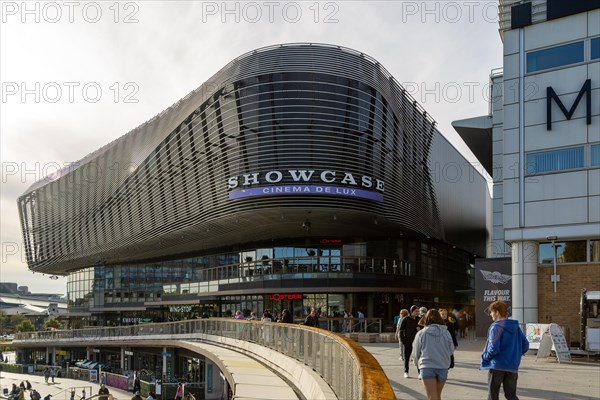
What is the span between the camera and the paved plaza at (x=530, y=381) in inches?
456

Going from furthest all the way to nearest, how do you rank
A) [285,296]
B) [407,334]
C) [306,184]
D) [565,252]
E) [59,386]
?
[59,386] → [285,296] → [306,184] → [565,252] → [407,334]

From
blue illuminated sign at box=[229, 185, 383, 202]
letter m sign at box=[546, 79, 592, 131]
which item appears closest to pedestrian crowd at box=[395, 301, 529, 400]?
letter m sign at box=[546, 79, 592, 131]

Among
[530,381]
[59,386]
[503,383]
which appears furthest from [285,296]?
[503,383]

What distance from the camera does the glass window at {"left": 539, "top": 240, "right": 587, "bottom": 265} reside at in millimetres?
22109

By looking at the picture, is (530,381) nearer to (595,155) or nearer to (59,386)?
(595,155)

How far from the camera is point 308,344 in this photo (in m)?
14.3

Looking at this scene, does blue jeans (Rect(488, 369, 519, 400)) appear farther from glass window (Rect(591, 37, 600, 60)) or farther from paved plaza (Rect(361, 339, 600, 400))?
glass window (Rect(591, 37, 600, 60))

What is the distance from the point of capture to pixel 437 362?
8.36 metres

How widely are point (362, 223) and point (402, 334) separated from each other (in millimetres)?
36182

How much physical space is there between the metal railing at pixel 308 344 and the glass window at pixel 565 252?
9.64 m

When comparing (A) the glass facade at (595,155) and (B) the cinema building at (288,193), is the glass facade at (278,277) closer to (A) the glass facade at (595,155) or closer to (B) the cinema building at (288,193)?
(B) the cinema building at (288,193)

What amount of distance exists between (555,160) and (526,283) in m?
4.29

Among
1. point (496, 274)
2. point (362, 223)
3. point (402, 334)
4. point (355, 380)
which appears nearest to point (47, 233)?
point (362, 223)

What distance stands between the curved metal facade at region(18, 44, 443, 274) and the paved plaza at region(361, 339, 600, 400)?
2655 centimetres
